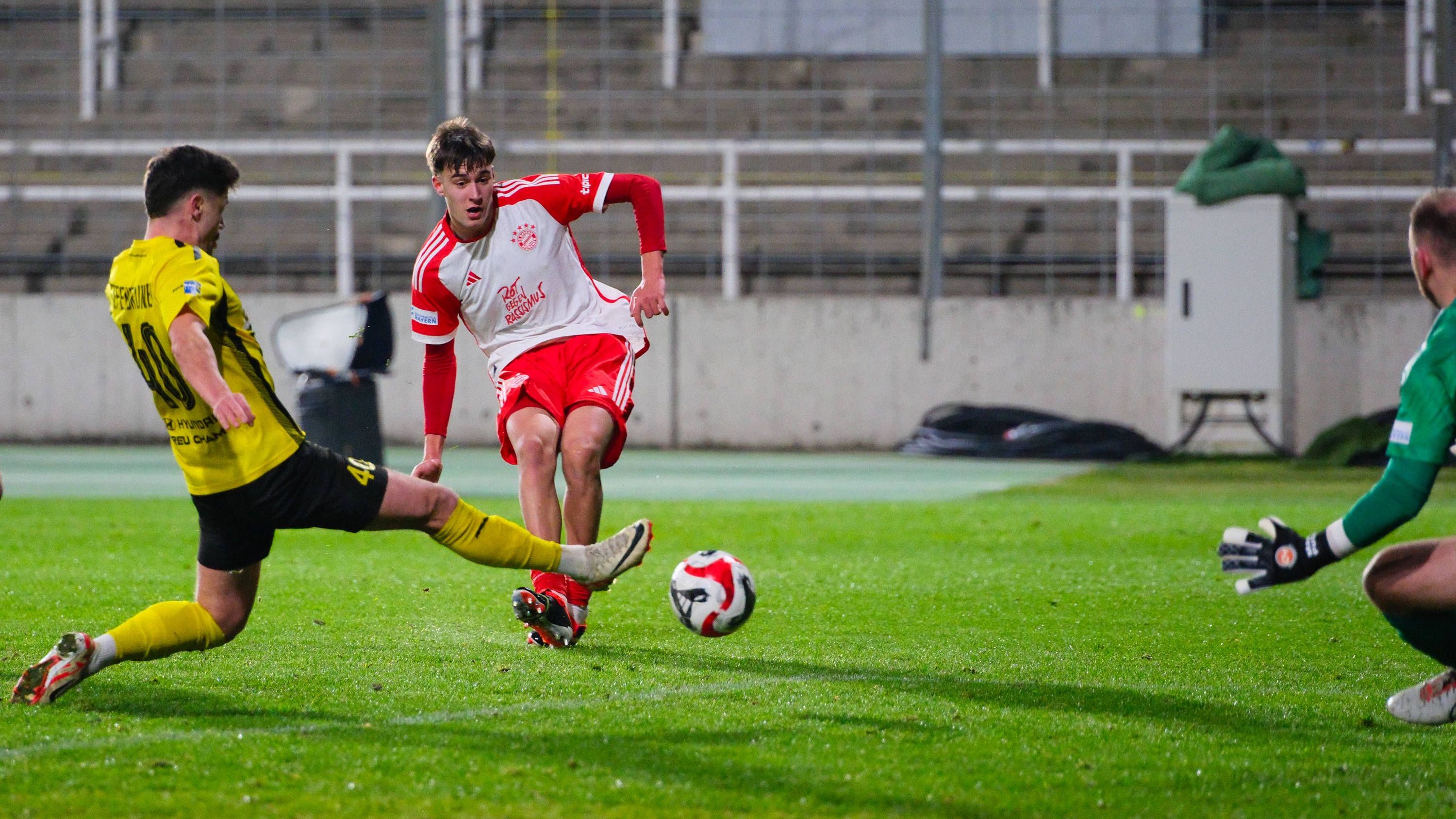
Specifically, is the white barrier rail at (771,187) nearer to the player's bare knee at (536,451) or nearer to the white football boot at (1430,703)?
the player's bare knee at (536,451)

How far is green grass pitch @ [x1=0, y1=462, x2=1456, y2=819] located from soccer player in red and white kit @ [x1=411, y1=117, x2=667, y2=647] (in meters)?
0.56

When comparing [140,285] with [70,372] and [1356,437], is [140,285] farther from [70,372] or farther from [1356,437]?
[70,372]

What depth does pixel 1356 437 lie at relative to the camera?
44.3 feet

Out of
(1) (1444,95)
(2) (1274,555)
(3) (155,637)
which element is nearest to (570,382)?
(3) (155,637)

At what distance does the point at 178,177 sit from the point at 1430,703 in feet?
11.2

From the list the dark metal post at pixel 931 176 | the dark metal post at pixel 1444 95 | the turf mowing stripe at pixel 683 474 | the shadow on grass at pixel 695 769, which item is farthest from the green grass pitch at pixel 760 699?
the dark metal post at pixel 1444 95

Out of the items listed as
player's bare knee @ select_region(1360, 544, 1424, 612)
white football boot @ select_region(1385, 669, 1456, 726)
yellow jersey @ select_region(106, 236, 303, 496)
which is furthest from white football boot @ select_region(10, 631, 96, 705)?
white football boot @ select_region(1385, 669, 1456, 726)

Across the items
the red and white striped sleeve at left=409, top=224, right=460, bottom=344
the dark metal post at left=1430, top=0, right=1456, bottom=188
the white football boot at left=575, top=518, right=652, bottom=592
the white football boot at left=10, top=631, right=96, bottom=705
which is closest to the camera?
the white football boot at left=10, top=631, right=96, bottom=705

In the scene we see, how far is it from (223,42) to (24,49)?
8.48 ft

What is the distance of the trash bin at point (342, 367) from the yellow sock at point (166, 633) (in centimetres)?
706

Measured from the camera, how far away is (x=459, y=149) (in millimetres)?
5324

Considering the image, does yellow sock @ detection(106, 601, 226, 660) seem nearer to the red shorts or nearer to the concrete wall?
the red shorts

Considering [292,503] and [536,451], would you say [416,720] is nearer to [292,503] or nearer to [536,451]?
[292,503]

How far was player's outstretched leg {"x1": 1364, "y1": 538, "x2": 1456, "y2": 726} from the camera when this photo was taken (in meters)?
3.70
